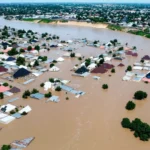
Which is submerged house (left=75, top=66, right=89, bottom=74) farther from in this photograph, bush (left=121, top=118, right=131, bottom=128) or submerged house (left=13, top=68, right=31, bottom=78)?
bush (left=121, top=118, right=131, bottom=128)

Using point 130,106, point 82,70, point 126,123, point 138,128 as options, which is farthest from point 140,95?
point 82,70

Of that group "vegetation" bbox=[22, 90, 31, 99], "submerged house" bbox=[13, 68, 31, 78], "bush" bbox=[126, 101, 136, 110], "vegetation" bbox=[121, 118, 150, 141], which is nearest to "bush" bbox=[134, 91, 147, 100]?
"bush" bbox=[126, 101, 136, 110]

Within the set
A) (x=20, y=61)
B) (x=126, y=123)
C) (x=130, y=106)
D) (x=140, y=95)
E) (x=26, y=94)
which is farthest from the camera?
(x=20, y=61)

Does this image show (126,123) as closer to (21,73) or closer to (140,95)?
(140,95)

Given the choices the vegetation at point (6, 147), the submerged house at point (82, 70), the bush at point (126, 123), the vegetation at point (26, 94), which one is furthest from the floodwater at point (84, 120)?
the submerged house at point (82, 70)

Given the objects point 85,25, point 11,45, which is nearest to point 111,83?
point 11,45

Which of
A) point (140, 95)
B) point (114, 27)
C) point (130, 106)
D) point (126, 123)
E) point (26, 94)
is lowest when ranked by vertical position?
point (26, 94)

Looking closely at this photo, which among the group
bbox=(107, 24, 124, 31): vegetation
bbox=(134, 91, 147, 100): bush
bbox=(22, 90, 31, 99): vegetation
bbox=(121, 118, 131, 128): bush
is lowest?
bbox=(22, 90, 31, 99): vegetation

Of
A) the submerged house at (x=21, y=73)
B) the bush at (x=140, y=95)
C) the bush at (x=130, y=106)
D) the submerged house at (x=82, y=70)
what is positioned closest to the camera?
the bush at (x=130, y=106)

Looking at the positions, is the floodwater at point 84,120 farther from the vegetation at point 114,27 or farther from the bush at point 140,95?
the vegetation at point 114,27
